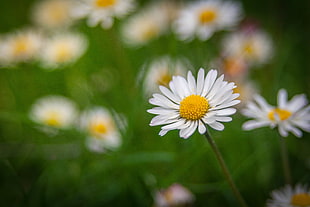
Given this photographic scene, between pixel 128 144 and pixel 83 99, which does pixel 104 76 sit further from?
pixel 128 144

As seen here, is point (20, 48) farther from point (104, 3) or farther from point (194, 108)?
point (194, 108)

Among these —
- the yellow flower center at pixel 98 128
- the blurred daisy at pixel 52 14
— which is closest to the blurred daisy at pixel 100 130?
the yellow flower center at pixel 98 128

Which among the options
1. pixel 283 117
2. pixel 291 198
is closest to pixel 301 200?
pixel 291 198

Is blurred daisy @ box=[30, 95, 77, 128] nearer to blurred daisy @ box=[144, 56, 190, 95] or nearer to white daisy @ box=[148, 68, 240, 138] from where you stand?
blurred daisy @ box=[144, 56, 190, 95]

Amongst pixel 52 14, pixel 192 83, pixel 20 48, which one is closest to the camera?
pixel 192 83

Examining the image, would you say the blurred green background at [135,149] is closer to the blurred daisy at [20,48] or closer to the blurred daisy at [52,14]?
the blurred daisy at [20,48]

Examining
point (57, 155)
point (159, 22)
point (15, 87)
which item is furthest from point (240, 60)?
point (15, 87)
